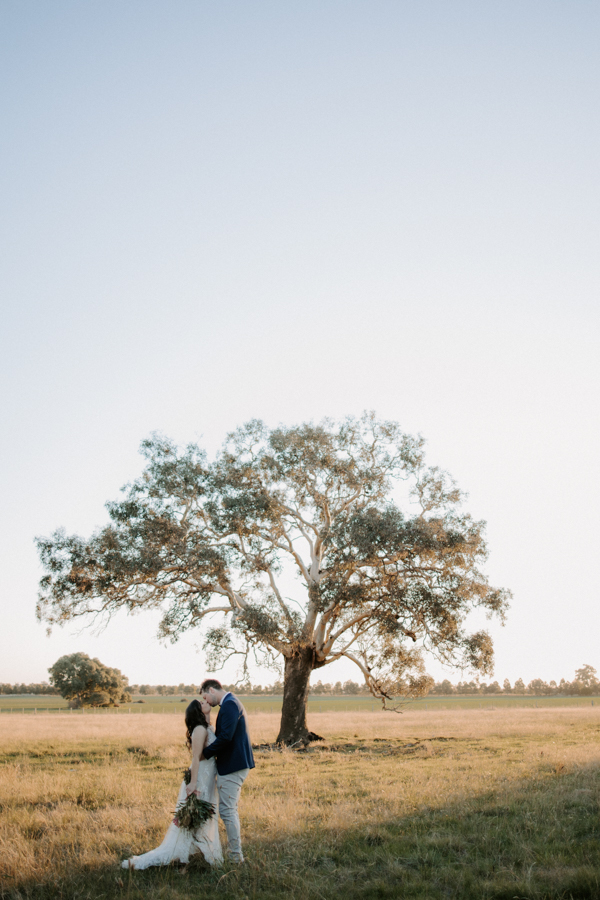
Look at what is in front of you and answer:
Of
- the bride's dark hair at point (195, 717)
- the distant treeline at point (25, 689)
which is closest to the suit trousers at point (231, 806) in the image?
the bride's dark hair at point (195, 717)

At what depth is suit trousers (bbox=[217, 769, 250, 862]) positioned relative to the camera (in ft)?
23.5

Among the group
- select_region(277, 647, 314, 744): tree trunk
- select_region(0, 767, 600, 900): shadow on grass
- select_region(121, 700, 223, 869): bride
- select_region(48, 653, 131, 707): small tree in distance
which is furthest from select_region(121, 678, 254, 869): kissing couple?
select_region(48, 653, 131, 707): small tree in distance

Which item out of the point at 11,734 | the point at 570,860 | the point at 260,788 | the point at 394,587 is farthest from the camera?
the point at 11,734

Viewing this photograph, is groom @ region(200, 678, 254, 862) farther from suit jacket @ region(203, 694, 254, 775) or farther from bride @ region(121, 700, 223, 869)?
bride @ region(121, 700, 223, 869)

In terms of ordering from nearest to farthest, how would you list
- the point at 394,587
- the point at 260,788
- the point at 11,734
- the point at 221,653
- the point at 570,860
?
the point at 570,860, the point at 260,788, the point at 394,587, the point at 221,653, the point at 11,734

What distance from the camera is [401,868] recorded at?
21.7ft

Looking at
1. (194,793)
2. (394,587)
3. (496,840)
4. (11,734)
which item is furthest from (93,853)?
(11,734)

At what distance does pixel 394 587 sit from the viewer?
21.9 meters

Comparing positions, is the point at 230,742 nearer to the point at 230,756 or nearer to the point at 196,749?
the point at 230,756

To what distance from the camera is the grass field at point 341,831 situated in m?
6.14

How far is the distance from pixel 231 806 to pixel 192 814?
0.51 meters

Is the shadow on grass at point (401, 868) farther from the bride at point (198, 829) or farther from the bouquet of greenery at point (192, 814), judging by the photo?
the bouquet of greenery at point (192, 814)

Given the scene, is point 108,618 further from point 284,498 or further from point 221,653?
point 284,498

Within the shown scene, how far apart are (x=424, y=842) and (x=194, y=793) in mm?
2891
